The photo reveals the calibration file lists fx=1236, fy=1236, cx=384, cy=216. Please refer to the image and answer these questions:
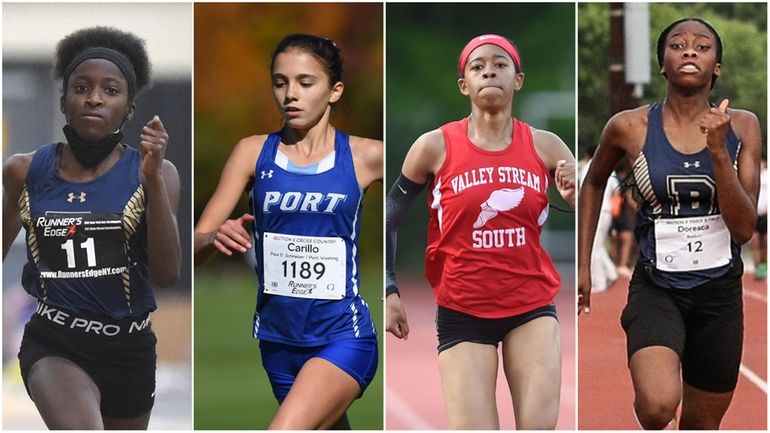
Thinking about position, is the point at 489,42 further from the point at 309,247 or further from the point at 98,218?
the point at 98,218

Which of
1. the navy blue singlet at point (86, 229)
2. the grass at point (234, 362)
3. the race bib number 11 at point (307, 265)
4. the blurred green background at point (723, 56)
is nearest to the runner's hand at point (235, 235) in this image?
the race bib number 11 at point (307, 265)

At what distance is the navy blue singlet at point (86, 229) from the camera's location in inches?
233

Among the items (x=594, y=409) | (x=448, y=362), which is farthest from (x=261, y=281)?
(x=594, y=409)

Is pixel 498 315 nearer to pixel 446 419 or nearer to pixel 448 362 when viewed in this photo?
pixel 448 362

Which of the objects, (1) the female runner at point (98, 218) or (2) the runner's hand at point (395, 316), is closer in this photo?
(2) the runner's hand at point (395, 316)

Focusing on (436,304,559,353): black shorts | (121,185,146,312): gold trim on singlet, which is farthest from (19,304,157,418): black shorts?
(436,304,559,353): black shorts

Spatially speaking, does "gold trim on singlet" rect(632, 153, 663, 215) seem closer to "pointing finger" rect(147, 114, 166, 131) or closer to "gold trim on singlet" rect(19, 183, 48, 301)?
"pointing finger" rect(147, 114, 166, 131)

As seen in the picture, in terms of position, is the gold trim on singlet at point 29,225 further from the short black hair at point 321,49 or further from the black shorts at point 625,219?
the black shorts at point 625,219

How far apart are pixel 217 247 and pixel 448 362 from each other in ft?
3.90

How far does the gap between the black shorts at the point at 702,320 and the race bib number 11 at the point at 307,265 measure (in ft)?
4.30

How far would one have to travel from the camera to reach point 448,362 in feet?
18.2

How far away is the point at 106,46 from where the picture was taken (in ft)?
19.6

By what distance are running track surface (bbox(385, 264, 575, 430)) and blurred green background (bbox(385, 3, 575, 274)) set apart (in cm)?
15

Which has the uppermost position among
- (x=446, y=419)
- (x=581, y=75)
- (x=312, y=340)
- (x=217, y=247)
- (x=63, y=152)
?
(x=581, y=75)
